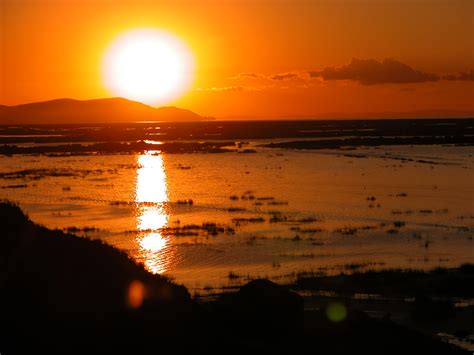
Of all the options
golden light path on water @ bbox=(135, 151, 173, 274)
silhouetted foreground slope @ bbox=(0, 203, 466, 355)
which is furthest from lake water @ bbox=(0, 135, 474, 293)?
silhouetted foreground slope @ bbox=(0, 203, 466, 355)

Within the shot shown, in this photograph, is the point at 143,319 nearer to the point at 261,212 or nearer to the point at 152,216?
the point at 152,216

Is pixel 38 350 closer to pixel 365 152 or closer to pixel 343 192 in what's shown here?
pixel 343 192

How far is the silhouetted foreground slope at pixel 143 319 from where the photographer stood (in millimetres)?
13008

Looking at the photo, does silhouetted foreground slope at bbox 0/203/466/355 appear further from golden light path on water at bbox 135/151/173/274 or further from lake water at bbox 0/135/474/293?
golden light path on water at bbox 135/151/173/274

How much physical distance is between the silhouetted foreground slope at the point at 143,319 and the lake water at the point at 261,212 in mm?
5612

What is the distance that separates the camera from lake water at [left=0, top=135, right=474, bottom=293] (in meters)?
24.3

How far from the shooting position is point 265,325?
14578 mm

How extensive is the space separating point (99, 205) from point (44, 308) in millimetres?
25061

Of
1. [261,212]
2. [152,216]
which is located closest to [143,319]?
[152,216]

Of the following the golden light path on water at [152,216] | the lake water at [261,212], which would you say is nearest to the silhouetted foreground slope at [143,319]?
the lake water at [261,212]

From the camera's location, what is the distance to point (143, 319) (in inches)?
534

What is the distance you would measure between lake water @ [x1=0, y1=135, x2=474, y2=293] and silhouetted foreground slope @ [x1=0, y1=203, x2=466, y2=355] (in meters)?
5.61

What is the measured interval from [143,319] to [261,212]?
72.2 feet

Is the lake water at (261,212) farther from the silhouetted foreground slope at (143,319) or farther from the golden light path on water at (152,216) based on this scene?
the silhouetted foreground slope at (143,319)
